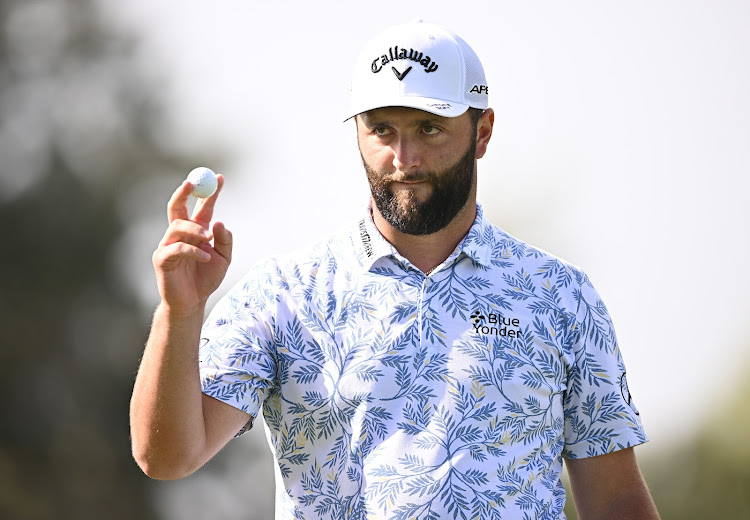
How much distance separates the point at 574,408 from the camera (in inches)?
140

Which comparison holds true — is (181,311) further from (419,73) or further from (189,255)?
(419,73)

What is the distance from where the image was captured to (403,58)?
363 centimetres

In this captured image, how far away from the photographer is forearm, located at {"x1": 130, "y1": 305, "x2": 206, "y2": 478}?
298 cm

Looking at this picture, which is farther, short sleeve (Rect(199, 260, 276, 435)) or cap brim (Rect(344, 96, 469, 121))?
cap brim (Rect(344, 96, 469, 121))

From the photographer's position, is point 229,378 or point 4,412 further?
point 4,412

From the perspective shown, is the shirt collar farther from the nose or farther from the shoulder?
the nose

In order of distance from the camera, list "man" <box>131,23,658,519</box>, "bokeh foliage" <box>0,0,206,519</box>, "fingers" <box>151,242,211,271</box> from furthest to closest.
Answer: "bokeh foliage" <box>0,0,206,519</box>
"man" <box>131,23,658,519</box>
"fingers" <box>151,242,211,271</box>

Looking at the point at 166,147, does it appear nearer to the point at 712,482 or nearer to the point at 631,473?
the point at 712,482

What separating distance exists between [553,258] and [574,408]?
0.48 m

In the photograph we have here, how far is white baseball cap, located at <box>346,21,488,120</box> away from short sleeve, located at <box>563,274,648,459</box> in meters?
0.73

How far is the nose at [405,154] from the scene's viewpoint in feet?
11.3

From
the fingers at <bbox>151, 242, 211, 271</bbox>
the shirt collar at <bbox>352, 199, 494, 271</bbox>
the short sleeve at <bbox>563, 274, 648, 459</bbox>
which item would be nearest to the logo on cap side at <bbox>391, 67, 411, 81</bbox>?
the shirt collar at <bbox>352, 199, 494, 271</bbox>

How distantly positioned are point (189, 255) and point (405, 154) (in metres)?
0.85

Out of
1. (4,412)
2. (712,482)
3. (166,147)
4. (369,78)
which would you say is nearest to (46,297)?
(4,412)
